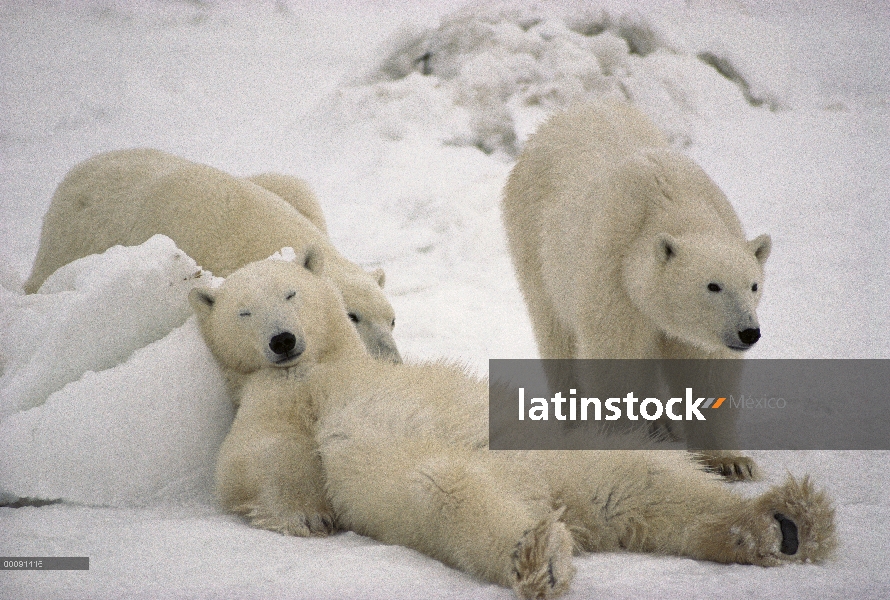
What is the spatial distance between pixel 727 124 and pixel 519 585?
21.6 feet

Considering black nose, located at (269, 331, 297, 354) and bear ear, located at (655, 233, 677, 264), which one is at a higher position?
bear ear, located at (655, 233, 677, 264)

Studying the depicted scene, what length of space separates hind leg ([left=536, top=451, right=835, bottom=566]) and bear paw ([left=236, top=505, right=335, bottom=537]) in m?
0.60

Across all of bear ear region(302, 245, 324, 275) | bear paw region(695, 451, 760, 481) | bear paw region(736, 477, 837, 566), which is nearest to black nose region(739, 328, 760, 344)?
bear paw region(695, 451, 760, 481)

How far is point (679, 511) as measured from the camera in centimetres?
213

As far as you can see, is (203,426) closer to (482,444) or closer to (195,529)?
(195,529)

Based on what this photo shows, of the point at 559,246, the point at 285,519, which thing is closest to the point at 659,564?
the point at 285,519

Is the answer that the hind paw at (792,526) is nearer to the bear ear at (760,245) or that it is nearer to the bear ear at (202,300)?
the bear ear at (760,245)

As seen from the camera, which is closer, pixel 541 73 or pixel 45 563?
pixel 45 563

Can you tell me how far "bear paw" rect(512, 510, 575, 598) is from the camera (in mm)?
1834

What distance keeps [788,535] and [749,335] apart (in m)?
1.27

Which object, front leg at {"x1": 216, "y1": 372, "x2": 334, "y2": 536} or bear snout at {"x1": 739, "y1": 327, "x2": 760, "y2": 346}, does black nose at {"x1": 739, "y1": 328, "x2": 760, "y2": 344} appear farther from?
front leg at {"x1": 216, "y1": 372, "x2": 334, "y2": 536}

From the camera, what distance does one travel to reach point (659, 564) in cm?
202

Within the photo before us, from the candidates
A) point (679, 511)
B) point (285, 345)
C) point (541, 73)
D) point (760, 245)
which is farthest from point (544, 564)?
point (541, 73)

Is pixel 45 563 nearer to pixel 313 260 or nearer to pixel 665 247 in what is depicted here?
pixel 313 260
